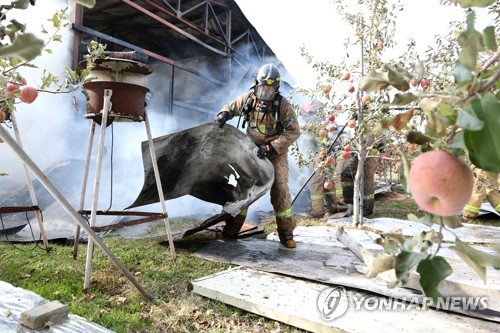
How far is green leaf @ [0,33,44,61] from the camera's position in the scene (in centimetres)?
58

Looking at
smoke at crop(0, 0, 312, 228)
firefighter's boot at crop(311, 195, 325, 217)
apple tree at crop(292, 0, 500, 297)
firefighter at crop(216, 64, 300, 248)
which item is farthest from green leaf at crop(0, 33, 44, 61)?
firefighter's boot at crop(311, 195, 325, 217)

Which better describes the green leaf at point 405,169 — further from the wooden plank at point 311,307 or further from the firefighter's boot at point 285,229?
the firefighter's boot at point 285,229

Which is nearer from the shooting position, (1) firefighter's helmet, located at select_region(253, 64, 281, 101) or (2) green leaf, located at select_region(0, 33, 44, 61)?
(2) green leaf, located at select_region(0, 33, 44, 61)

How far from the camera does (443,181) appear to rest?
0.53m

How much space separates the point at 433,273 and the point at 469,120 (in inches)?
10.8

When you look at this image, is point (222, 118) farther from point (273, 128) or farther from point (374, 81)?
point (374, 81)

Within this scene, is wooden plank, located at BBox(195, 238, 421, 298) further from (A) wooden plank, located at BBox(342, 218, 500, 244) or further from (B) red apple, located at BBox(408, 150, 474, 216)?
(B) red apple, located at BBox(408, 150, 474, 216)

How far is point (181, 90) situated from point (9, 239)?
6.69 meters

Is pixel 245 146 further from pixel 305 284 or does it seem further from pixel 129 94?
pixel 305 284

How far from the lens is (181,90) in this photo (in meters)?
9.44

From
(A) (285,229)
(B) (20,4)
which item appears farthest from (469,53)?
(A) (285,229)

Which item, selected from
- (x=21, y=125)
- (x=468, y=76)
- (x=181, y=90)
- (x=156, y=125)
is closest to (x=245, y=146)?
(x=468, y=76)

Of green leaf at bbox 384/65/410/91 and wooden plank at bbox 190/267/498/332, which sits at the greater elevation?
green leaf at bbox 384/65/410/91

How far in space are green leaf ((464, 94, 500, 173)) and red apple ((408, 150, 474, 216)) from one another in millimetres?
42
